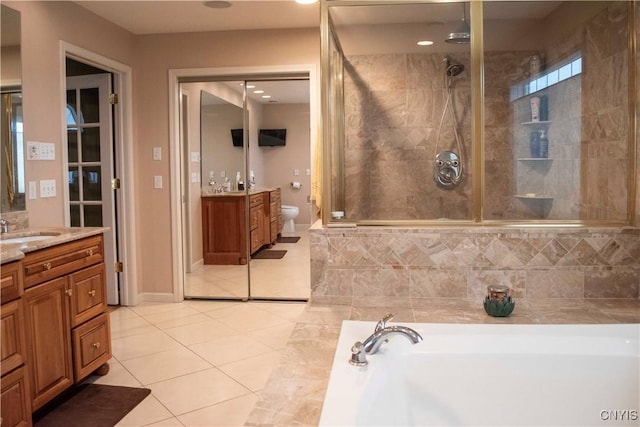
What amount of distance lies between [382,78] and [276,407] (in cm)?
334

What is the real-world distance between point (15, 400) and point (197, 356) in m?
1.20

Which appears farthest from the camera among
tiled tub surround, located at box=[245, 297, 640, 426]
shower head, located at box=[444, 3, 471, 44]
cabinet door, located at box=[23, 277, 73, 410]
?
shower head, located at box=[444, 3, 471, 44]

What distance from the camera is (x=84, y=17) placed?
3.58m

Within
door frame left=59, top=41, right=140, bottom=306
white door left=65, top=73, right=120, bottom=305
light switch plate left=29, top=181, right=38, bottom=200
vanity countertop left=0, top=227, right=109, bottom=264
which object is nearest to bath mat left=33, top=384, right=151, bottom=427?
vanity countertop left=0, top=227, right=109, bottom=264

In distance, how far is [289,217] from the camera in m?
4.81

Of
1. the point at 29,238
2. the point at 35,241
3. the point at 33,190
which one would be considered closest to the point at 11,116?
the point at 33,190

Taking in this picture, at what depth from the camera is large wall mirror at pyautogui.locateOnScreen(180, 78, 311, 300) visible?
443 centimetres

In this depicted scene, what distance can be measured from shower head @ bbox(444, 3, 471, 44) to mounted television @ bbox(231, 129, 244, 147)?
6.37ft

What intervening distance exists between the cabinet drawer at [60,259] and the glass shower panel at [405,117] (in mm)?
1636

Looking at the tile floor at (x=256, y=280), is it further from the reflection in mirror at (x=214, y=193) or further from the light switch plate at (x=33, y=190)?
the light switch plate at (x=33, y=190)

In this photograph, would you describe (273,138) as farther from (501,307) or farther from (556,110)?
Answer: (501,307)

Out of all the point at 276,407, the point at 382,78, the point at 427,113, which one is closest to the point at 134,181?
the point at 382,78

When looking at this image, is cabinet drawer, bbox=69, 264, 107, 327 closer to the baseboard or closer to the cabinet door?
the cabinet door

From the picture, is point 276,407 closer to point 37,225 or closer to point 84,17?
point 37,225
